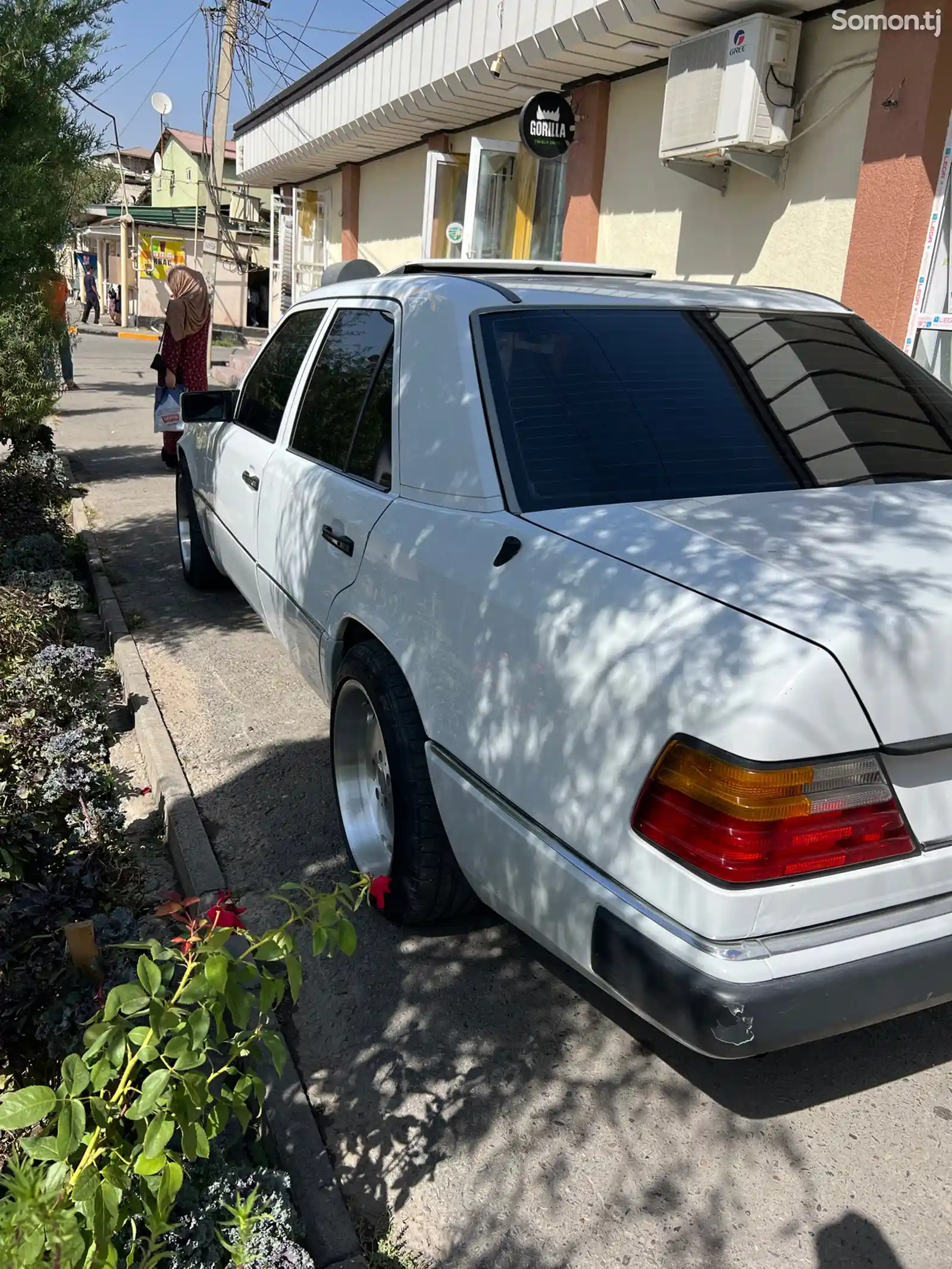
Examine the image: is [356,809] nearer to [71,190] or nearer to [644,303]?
[644,303]

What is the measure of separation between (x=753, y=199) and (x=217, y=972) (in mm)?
6690

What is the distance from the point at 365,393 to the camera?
137 inches

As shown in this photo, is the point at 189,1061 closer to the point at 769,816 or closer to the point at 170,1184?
the point at 170,1184

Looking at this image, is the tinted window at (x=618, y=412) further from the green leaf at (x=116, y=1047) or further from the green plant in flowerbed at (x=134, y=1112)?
the green leaf at (x=116, y=1047)

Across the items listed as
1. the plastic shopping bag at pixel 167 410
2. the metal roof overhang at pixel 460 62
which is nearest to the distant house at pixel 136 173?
the metal roof overhang at pixel 460 62

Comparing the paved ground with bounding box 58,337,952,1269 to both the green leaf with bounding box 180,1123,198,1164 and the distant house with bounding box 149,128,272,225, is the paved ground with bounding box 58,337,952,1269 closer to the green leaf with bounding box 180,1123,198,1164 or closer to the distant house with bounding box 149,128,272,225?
the green leaf with bounding box 180,1123,198,1164

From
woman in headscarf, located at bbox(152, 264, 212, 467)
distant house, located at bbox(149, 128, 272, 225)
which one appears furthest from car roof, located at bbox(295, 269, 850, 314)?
distant house, located at bbox(149, 128, 272, 225)

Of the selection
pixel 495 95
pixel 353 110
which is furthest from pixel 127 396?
pixel 495 95

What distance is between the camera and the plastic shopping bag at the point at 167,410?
8273mm

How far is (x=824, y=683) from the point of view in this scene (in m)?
1.77

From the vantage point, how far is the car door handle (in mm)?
3232

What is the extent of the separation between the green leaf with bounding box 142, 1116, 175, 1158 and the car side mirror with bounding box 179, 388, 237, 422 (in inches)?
159

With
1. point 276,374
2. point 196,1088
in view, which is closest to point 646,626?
point 196,1088

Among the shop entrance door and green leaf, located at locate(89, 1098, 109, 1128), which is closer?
green leaf, located at locate(89, 1098, 109, 1128)
